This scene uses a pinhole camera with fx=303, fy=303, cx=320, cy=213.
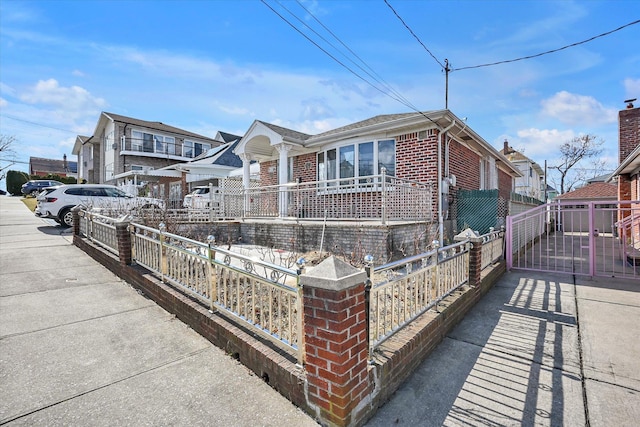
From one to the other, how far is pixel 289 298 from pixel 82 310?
138 inches

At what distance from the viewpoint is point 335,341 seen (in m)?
2.08

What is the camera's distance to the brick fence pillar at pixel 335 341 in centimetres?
208

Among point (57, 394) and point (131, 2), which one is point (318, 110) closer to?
point (131, 2)

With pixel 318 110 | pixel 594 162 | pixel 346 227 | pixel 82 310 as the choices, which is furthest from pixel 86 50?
pixel 594 162

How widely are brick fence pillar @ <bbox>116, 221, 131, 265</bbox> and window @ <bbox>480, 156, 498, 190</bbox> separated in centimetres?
1203

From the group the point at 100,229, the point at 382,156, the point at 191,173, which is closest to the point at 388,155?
the point at 382,156

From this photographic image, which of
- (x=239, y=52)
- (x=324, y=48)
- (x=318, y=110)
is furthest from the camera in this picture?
(x=318, y=110)

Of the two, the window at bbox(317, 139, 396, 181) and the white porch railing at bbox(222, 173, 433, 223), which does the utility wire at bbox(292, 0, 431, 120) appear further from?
the white porch railing at bbox(222, 173, 433, 223)

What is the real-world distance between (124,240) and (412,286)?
506cm

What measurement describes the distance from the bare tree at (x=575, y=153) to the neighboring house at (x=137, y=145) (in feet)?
129

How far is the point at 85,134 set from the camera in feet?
120

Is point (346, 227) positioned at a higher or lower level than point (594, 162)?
lower

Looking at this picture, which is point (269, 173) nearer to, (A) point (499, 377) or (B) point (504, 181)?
(A) point (499, 377)

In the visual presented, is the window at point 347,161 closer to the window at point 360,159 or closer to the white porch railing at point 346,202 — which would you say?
the window at point 360,159
